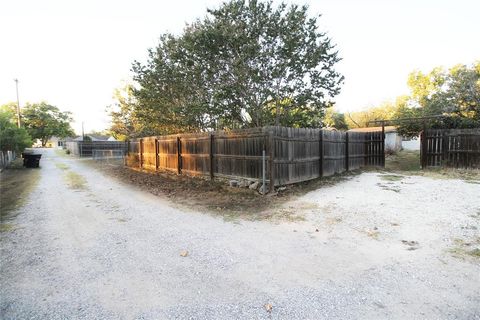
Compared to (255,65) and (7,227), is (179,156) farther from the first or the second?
A: (7,227)

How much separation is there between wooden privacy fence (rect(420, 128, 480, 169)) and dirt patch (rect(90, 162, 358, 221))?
445cm

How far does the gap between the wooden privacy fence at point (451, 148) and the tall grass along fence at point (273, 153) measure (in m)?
2.03

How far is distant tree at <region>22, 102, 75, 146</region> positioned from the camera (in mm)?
56562

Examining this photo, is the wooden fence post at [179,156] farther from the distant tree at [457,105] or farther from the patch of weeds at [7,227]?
the distant tree at [457,105]

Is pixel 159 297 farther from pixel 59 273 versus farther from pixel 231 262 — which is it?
pixel 59 273

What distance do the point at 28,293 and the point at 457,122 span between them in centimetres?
A: 2105

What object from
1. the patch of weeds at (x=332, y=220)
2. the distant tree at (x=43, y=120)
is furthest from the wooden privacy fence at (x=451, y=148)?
the distant tree at (x=43, y=120)

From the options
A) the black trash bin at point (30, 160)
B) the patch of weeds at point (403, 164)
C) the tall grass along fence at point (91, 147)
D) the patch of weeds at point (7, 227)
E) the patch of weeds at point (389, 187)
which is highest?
the tall grass along fence at point (91, 147)

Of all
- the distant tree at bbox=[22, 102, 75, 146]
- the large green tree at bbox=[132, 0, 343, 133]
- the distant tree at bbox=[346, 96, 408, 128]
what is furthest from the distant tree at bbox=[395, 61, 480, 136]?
the distant tree at bbox=[22, 102, 75, 146]

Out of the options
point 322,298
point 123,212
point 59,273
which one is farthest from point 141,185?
point 322,298

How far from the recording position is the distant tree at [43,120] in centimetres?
5656

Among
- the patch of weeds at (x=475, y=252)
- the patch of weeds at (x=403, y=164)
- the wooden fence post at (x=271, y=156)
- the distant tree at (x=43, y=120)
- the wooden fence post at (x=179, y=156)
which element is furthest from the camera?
the distant tree at (x=43, y=120)

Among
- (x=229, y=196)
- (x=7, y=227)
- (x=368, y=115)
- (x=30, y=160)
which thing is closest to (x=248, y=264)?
(x=229, y=196)

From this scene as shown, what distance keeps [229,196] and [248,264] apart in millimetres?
4957
